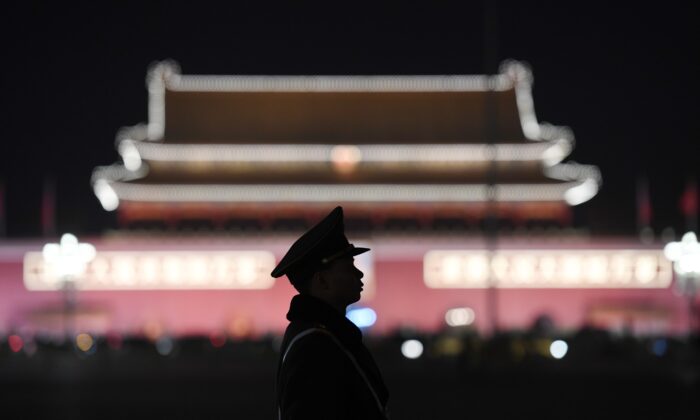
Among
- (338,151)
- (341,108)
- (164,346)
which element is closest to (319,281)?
(164,346)

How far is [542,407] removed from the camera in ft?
48.4

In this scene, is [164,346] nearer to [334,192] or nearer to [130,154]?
[334,192]

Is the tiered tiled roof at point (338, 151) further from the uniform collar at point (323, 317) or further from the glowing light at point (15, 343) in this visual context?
the uniform collar at point (323, 317)

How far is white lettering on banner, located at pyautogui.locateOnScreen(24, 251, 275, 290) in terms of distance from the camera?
30547mm

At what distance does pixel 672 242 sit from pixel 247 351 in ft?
35.7

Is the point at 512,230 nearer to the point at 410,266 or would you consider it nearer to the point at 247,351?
the point at 410,266

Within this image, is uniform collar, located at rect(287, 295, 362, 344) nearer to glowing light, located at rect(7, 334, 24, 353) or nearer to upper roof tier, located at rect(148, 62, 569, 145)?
glowing light, located at rect(7, 334, 24, 353)

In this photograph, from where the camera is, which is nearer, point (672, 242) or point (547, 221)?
point (672, 242)

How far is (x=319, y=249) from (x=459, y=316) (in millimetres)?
27543

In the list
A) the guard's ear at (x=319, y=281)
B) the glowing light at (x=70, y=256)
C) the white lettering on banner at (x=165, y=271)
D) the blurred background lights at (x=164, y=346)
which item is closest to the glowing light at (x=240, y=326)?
the white lettering on banner at (x=165, y=271)

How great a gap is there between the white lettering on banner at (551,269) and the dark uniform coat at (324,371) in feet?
90.7

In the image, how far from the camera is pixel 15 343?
27484mm

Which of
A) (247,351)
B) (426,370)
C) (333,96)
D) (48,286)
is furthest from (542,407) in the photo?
(333,96)

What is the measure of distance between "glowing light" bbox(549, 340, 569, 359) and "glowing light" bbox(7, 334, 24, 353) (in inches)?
447
